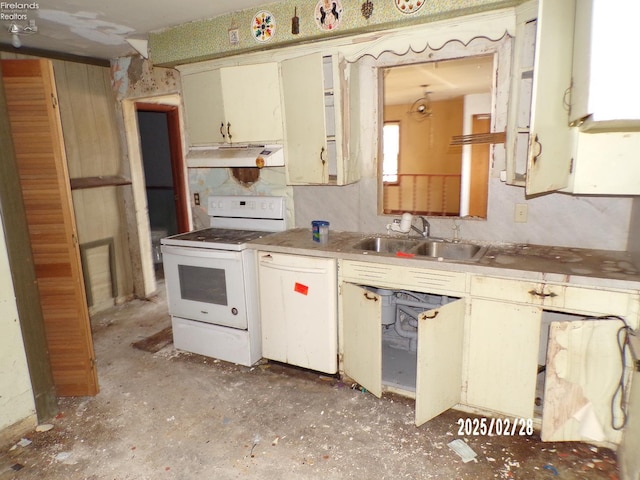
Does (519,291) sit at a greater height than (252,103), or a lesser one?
lesser

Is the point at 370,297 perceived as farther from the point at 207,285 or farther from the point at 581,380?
the point at 207,285

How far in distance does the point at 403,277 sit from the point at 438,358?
1.63 feet

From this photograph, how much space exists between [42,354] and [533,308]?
2.81 meters

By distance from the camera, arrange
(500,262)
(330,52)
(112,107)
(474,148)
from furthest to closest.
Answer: (474,148), (112,107), (330,52), (500,262)

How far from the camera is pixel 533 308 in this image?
2096 mm

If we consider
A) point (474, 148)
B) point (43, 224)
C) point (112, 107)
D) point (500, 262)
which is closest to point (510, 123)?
point (500, 262)

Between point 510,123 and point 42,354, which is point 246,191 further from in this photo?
point 510,123

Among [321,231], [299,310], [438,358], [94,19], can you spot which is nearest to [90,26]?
[94,19]

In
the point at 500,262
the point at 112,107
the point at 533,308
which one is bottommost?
the point at 533,308

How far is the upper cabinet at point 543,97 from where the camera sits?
6.26ft

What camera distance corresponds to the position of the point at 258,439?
2.27 metres

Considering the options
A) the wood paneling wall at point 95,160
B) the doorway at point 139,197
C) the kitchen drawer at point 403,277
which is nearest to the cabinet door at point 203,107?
the doorway at point 139,197

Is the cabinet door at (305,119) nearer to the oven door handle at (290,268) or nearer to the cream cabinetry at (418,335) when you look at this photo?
the oven door handle at (290,268)

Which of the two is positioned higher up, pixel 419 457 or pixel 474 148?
pixel 474 148
